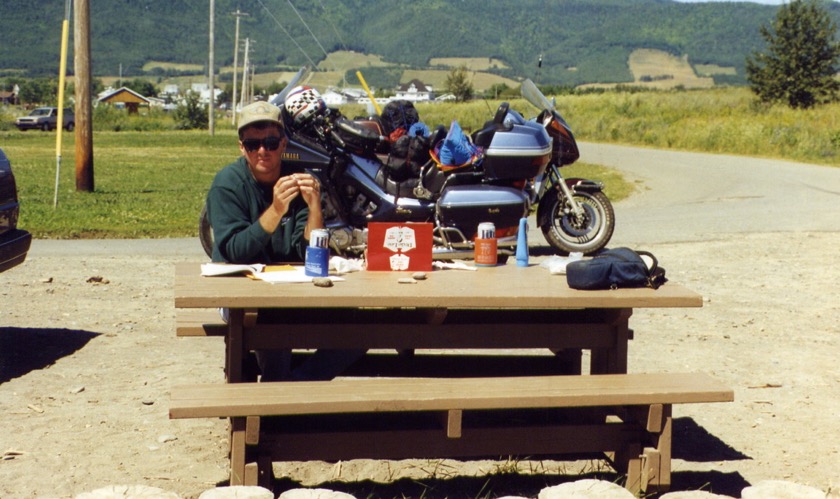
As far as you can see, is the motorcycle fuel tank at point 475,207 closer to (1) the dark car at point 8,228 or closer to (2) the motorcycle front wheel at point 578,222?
(2) the motorcycle front wheel at point 578,222

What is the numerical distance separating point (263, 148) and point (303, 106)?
4.30 meters

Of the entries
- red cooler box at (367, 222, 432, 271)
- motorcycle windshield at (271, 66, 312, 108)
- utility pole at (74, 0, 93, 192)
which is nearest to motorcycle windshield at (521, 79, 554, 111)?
motorcycle windshield at (271, 66, 312, 108)

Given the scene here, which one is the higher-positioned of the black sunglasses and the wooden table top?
the black sunglasses

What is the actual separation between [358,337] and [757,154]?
2645cm

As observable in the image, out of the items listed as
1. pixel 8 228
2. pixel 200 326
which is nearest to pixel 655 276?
pixel 200 326

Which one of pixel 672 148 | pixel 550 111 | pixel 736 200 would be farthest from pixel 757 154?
pixel 550 111

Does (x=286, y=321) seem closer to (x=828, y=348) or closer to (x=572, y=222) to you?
(x=828, y=348)

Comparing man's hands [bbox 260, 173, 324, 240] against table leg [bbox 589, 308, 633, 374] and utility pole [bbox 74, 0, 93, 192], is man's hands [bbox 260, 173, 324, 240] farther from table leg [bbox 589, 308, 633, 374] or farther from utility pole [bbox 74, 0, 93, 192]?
utility pole [bbox 74, 0, 93, 192]

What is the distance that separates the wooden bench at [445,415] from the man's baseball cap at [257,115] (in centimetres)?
124

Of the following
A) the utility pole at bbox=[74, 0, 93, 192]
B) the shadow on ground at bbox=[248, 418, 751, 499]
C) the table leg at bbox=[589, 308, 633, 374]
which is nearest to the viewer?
the shadow on ground at bbox=[248, 418, 751, 499]

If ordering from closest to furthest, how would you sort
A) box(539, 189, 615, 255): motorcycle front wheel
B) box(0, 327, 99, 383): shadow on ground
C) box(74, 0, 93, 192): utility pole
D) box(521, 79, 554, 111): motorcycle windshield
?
box(0, 327, 99, 383): shadow on ground
box(521, 79, 554, 111): motorcycle windshield
box(539, 189, 615, 255): motorcycle front wheel
box(74, 0, 93, 192): utility pole

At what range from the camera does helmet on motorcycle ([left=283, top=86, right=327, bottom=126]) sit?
9.01 meters

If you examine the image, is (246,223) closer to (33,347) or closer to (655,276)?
(655,276)

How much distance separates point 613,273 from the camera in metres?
4.59
